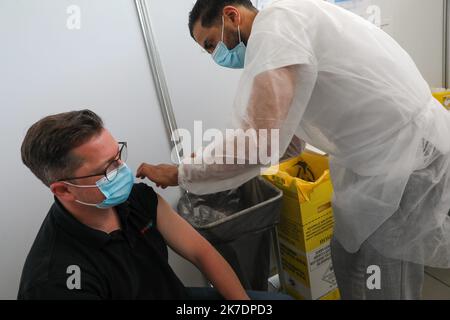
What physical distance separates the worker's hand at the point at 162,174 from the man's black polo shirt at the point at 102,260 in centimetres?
15

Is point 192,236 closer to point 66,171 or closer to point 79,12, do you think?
point 66,171

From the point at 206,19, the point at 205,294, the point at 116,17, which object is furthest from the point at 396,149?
the point at 116,17

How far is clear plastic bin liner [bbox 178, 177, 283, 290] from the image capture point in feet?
4.49

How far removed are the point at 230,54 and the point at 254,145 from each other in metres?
0.36

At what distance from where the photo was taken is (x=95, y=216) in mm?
1005

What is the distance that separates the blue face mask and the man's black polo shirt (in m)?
0.08

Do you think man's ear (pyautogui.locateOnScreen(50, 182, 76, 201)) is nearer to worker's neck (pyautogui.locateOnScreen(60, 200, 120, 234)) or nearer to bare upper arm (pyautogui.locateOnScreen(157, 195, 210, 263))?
worker's neck (pyautogui.locateOnScreen(60, 200, 120, 234))

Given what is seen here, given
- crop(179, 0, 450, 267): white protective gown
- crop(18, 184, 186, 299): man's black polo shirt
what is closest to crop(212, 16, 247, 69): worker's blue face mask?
crop(179, 0, 450, 267): white protective gown

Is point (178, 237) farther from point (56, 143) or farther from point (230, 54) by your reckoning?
point (230, 54)

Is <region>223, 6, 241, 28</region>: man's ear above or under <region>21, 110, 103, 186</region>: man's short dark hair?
above

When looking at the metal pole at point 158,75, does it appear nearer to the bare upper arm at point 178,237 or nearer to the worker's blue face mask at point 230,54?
the bare upper arm at point 178,237

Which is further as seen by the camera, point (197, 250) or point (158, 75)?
point (158, 75)

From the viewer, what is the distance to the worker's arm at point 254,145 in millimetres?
751

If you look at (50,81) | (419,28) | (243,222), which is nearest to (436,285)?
(243,222)
